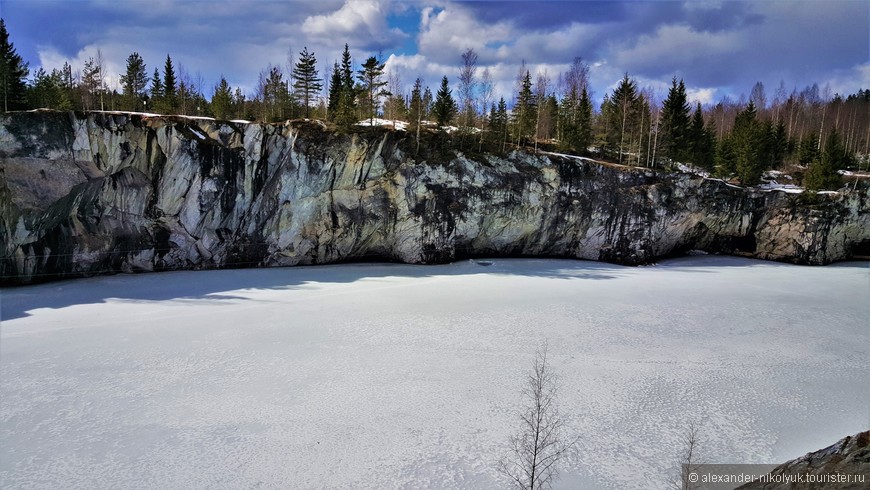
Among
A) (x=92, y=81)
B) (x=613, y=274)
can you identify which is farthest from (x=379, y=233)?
(x=92, y=81)

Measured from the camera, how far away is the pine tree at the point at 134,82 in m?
29.6

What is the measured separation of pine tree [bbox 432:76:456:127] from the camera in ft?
95.1

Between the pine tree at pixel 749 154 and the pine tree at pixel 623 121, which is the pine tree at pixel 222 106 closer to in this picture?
the pine tree at pixel 623 121

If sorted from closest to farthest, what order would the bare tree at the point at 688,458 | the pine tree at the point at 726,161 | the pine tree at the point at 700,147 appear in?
the bare tree at the point at 688,458 < the pine tree at the point at 726,161 < the pine tree at the point at 700,147

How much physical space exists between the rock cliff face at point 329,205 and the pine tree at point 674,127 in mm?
7425

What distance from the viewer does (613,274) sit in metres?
21.4

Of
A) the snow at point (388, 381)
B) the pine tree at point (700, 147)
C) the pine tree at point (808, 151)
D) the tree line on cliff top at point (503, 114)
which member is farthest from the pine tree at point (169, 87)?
the pine tree at point (808, 151)

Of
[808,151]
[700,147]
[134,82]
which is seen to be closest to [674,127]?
[700,147]

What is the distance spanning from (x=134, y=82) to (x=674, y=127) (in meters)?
39.2

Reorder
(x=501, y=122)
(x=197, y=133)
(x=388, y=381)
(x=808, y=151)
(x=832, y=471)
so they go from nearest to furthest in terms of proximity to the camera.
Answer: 1. (x=832, y=471)
2. (x=388, y=381)
3. (x=197, y=133)
4. (x=501, y=122)
5. (x=808, y=151)

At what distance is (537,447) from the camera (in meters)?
6.62

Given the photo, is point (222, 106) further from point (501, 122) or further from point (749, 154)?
point (749, 154)

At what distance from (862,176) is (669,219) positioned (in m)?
20.4

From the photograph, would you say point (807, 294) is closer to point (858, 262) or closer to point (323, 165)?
point (858, 262)
